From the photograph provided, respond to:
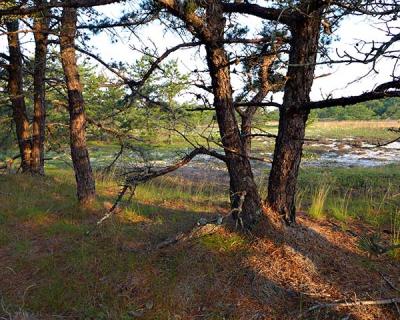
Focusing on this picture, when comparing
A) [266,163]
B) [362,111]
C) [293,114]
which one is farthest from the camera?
[362,111]

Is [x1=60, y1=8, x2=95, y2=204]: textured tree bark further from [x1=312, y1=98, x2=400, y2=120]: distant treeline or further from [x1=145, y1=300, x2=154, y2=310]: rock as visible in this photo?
[x1=312, y1=98, x2=400, y2=120]: distant treeline

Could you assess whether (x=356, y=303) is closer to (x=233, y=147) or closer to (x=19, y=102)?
(x=233, y=147)

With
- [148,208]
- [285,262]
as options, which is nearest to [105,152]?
[148,208]

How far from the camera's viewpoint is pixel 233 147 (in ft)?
15.3

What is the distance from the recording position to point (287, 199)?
468 cm

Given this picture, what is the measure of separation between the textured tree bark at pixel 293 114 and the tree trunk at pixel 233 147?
0.79 ft

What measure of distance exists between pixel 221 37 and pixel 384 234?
339 cm

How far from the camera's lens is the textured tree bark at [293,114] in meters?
4.34

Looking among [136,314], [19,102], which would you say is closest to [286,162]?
[136,314]

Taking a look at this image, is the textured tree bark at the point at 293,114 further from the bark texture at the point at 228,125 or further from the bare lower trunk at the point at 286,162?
the bark texture at the point at 228,125

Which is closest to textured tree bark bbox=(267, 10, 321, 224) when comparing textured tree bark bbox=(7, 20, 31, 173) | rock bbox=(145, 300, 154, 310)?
rock bbox=(145, 300, 154, 310)

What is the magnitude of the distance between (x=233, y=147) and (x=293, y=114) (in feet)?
2.51

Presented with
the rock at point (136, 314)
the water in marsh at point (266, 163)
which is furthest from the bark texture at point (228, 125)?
the water in marsh at point (266, 163)

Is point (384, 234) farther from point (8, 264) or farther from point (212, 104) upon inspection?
point (8, 264)
